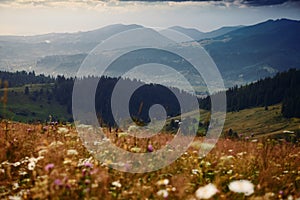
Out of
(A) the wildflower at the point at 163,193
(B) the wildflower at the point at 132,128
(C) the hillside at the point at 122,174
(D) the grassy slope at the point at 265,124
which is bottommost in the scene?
(D) the grassy slope at the point at 265,124

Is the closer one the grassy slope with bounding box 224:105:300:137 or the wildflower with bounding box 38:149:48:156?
the wildflower with bounding box 38:149:48:156

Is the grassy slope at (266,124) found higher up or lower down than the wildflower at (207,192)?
lower down

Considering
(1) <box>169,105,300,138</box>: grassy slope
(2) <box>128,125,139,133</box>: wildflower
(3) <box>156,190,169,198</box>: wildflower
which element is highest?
(2) <box>128,125,139,133</box>: wildflower

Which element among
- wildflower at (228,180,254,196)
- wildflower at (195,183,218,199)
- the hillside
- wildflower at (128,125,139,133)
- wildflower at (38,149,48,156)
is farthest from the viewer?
wildflower at (128,125,139,133)

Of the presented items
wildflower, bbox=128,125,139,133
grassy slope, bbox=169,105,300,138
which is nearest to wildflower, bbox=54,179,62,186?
wildflower, bbox=128,125,139,133

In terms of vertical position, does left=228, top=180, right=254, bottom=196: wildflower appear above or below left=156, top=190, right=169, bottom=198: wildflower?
above

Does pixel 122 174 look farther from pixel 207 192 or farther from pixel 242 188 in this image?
pixel 242 188

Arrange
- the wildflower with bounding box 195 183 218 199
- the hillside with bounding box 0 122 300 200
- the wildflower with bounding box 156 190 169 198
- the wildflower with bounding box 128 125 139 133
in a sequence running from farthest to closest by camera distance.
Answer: the wildflower with bounding box 128 125 139 133 → the hillside with bounding box 0 122 300 200 → the wildflower with bounding box 156 190 169 198 → the wildflower with bounding box 195 183 218 199

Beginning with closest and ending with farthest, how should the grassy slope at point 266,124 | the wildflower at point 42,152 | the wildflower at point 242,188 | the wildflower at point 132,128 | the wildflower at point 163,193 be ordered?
1. the wildflower at point 242,188
2. the wildflower at point 163,193
3. the wildflower at point 42,152
4. the wildflower at point 132,128
5. the grassy slope at point 266,124

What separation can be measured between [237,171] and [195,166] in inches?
31.6

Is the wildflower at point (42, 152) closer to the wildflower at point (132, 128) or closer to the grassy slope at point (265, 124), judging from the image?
the wildflower at point (132, 128)

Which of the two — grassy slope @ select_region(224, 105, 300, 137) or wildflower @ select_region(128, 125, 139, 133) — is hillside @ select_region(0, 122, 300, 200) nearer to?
wildflower @ select_region(128, 125, 139, 133)

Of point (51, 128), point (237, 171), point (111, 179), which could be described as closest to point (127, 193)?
point (111, 179)

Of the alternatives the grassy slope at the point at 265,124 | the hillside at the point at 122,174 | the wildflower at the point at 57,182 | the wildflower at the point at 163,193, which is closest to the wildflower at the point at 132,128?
the hillside at the point at 122,174
